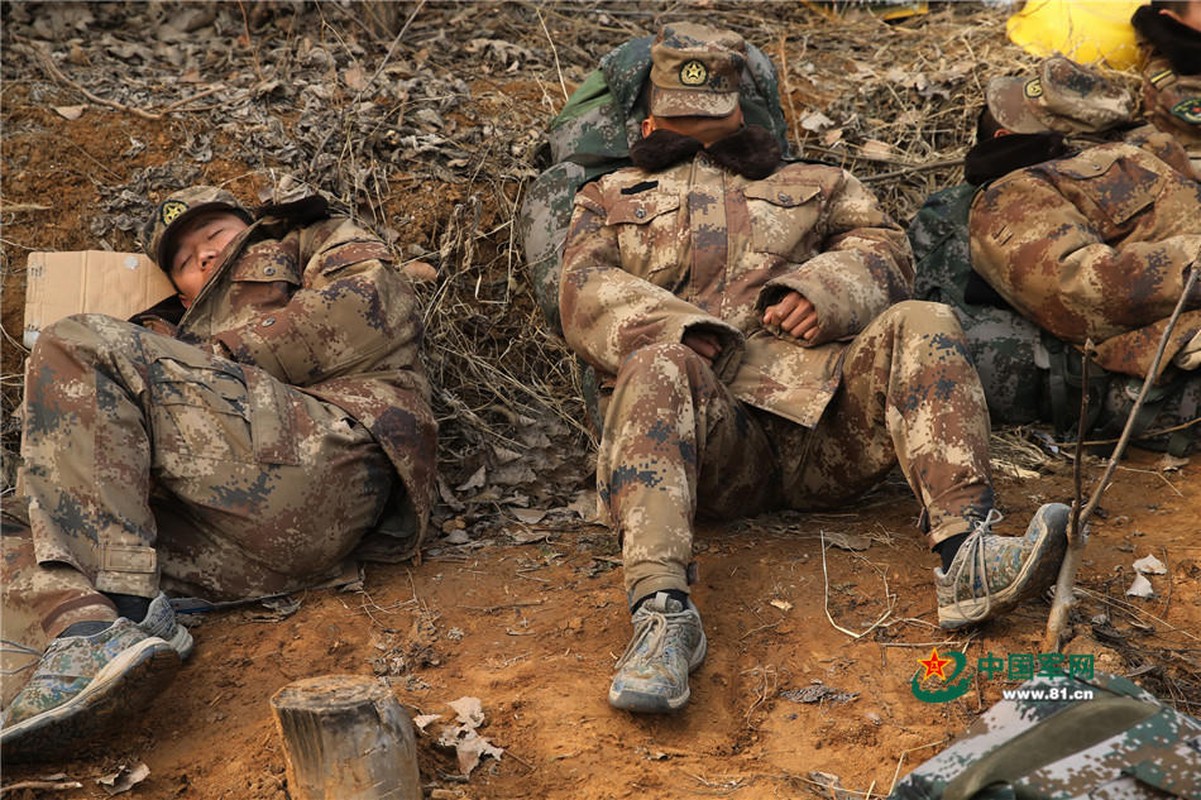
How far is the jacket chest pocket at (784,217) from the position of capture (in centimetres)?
432

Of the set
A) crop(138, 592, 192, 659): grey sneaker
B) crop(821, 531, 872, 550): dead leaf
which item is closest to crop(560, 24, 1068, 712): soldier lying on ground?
crop(821, 531, 872, 550): dead leaf

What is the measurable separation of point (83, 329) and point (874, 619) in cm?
233

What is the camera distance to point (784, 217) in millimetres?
4355

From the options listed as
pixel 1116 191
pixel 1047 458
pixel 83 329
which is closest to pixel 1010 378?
pixel 1047 458

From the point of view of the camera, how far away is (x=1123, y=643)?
11.1 feet

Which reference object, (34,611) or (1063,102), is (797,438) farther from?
(34,611)

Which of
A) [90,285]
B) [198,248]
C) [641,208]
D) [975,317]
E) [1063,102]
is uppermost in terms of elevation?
[1063,102]

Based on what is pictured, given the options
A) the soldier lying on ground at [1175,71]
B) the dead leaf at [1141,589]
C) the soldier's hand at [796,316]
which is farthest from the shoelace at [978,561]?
the soldier lying on ground at [1175,71]

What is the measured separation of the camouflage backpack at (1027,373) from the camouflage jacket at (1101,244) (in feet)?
0.24

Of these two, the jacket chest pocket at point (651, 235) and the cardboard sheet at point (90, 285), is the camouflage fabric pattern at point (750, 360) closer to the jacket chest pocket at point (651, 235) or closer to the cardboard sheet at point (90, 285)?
the jacket chest pocket at point (651, 235)

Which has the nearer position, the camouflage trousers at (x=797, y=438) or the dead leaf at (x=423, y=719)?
the dead leaf at (x=423, y=719)

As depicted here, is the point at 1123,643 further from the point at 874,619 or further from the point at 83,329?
the point at 83,329

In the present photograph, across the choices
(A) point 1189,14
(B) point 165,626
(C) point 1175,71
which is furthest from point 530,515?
(A) point 1189,14

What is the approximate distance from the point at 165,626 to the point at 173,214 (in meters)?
1.59
